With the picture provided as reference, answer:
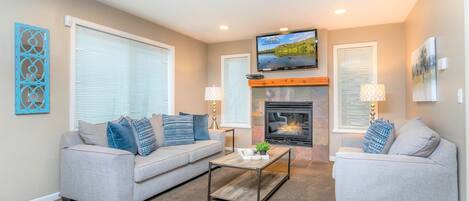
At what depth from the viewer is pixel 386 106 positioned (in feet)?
15.2

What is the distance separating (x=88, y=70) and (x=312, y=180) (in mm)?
3213

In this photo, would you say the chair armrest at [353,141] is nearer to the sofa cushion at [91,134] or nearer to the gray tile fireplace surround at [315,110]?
the gray tile fireplace surround at [315,110]

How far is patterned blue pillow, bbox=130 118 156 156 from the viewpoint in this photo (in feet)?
10.7

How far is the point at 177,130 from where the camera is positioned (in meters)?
4.00

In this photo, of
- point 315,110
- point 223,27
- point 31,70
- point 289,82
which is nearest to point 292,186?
point 315,110

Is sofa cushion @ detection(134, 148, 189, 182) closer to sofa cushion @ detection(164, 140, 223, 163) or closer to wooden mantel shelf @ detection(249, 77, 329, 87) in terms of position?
sofa cushion @ detection(164, 140, 223, 163)

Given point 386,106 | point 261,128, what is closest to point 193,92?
point 261,128

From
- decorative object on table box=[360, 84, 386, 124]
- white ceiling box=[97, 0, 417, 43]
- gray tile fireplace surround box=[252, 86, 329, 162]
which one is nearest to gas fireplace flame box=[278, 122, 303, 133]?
gray tile fireplace surround box=[252, 86, 329, 162]

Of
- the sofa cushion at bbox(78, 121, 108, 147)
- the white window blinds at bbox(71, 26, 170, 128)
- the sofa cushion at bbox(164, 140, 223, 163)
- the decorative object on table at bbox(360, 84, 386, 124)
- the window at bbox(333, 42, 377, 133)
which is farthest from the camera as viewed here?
the window at bbox(333, 42, 377, 133)

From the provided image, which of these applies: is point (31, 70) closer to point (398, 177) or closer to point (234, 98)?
point (398, 177)

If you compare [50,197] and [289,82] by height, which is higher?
[289,82]

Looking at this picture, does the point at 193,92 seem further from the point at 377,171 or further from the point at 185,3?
the point at 377,171

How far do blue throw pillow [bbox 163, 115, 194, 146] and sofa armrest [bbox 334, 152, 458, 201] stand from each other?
2260mm

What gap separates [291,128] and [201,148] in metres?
2.11
